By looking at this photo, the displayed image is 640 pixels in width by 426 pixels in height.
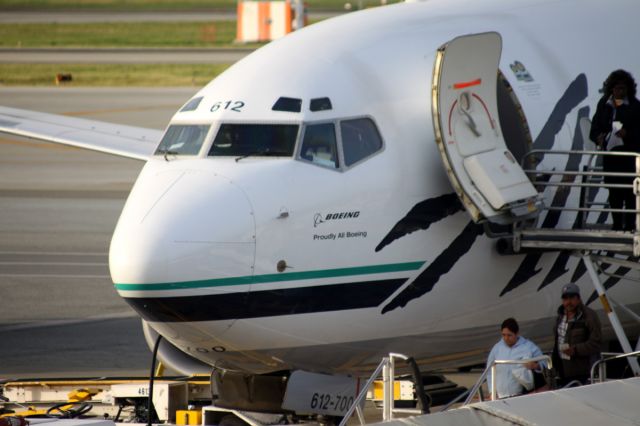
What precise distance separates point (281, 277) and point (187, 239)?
3.92 ft

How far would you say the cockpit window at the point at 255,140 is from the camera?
15750 mm

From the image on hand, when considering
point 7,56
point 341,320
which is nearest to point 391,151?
point 341,320

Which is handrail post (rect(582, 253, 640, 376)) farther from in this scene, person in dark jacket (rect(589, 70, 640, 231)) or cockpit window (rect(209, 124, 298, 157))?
cockpit window (rect(209, 124, 298, 157))

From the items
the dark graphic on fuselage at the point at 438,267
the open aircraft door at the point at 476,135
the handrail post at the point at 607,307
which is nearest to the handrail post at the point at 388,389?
the dark graphic on fuselage at the point at 438,267

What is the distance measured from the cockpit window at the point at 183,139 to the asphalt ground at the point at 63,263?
7.33 m

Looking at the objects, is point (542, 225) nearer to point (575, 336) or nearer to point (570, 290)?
point (570, 290)

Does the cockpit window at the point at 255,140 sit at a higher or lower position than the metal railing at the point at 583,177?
higher

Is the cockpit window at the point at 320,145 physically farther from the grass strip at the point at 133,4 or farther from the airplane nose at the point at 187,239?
the grass strip at the point at 133,4

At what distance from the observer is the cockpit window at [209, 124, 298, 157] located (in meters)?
15.8

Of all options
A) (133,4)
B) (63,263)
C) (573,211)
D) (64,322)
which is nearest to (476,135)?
(573,211)

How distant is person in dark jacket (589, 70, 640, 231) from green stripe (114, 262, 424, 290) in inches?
123

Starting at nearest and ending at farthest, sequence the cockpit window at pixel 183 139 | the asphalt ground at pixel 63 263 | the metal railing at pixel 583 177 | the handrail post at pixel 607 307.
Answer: the cockpit window at pixel 183 139
the metal railing at pixel 583 177
the handrail post at pixel 607 307
the asphalt ground at pixel 63 263

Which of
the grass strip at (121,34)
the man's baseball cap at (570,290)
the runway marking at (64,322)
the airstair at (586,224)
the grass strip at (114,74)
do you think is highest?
the grass strip at (121,34)

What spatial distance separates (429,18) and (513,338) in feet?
14.8
